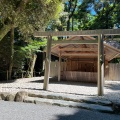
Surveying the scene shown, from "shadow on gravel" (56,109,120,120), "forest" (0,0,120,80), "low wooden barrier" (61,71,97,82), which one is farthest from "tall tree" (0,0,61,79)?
"shadow on gravel" (56,109,120,120)

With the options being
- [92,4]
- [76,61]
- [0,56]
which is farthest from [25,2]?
[92,4]

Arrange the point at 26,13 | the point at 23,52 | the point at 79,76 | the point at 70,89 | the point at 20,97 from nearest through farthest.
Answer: the point at 20,97 < the point at 70,89 < the point at 26,13 < the point at 79,76 < the point at 23,52

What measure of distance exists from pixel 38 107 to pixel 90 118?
204 centimetres

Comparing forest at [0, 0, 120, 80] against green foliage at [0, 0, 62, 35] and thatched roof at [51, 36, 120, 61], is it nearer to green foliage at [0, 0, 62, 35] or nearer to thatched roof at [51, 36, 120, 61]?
green foliage at [0, 0, 62, 35]

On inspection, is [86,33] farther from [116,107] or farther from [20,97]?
[20,97]

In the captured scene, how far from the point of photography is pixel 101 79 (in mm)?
8312

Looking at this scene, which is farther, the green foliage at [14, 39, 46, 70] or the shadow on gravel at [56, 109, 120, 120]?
the green foliage at [14, 39, 46, 70]

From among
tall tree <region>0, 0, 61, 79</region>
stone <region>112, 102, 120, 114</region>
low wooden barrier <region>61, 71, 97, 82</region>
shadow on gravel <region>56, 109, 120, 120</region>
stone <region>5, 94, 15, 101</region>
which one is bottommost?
shadow on gravel <region>56, 109, 120, 120</region>

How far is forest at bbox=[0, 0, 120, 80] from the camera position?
11.3m

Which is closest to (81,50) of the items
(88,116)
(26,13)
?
(26,13)

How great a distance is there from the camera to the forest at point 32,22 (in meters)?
11.3

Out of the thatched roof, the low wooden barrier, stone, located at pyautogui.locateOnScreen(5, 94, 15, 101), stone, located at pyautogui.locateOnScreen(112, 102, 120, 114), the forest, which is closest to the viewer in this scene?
stone, located at pyautogui.locateOnScreen(112, 102, 120, 114)

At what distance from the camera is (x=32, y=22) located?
12.6m

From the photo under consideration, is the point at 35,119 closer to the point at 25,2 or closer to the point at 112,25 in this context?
the point at 25,2
